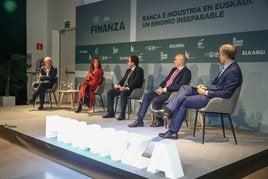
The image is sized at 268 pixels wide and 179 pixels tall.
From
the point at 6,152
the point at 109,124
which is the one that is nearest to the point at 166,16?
the point at 109,124

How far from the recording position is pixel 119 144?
9.48 feet

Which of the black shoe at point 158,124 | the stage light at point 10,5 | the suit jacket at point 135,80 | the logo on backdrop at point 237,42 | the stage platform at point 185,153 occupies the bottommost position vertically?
the stage platform at point 185,153

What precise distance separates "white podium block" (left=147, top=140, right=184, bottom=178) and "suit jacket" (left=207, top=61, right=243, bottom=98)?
4.21ft

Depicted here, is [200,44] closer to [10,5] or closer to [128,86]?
[128,86]

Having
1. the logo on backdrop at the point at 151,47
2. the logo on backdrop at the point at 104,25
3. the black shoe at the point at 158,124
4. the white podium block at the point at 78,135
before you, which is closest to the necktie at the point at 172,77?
the black shoe at the point at 158,124

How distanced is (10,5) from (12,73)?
1851mm

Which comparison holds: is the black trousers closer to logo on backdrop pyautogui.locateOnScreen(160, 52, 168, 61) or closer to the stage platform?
the stage platform

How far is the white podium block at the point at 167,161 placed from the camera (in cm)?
245

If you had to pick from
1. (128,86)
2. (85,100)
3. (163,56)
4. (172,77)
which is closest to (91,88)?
(85,100)

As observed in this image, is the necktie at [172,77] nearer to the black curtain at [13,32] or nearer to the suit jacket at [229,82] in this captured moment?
the suit jacket at [229,82]

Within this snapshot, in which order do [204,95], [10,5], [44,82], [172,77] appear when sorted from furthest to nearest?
[10,5]
[44,82]
[172,77]
[204,95]

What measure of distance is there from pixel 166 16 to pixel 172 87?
181 cm

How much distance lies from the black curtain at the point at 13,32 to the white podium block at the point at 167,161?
5888 millimetres

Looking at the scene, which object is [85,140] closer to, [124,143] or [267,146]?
[124,143]
